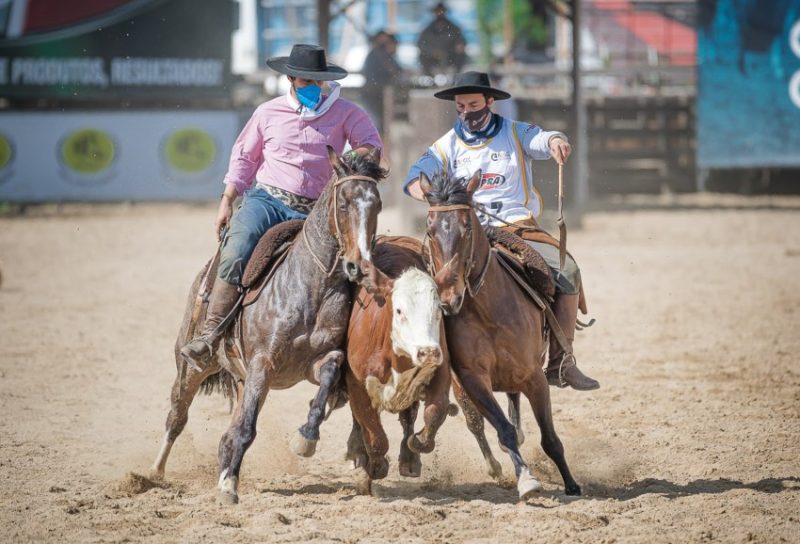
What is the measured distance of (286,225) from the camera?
5750 millimetres

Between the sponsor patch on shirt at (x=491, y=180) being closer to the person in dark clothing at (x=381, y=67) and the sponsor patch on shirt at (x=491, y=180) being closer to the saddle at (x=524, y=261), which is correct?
the saddle at (x=524, y=261)

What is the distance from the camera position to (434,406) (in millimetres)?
5188

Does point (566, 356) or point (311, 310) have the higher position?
point (311, 310)

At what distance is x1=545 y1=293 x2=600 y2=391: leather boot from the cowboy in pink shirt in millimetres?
1334

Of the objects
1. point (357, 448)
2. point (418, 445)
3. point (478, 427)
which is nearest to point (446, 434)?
point (478, 427)

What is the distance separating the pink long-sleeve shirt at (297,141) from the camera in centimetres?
584

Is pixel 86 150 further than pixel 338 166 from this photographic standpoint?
Yes

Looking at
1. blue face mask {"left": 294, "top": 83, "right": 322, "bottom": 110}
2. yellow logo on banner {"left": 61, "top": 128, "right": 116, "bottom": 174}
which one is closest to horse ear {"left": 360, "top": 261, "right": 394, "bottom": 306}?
A: blue face mask {"left": 294, "top": 83, "right": 322, "bottom": 110}

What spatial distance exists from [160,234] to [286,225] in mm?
11039

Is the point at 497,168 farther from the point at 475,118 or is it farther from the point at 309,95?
the point at 309,95

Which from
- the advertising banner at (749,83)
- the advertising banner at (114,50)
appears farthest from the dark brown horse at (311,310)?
the advertising banner at (114,50)

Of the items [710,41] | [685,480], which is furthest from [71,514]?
[710,41]

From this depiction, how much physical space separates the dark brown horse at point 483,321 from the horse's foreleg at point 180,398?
5.40ft

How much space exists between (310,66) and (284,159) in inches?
20.5
